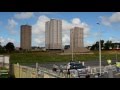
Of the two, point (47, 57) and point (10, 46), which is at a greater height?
point (10, 46)

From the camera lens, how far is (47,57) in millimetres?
6602

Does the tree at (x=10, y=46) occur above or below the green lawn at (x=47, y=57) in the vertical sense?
above

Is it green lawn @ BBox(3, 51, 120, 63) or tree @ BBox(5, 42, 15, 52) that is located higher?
tree @ BBox(5, 42, 15, 52)

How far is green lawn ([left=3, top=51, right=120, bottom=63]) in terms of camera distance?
642 centimetres

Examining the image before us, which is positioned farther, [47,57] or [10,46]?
[47,57]

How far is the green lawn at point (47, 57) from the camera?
6418 millimetres
